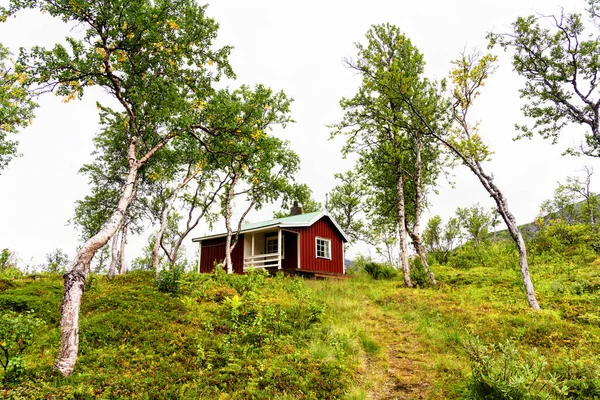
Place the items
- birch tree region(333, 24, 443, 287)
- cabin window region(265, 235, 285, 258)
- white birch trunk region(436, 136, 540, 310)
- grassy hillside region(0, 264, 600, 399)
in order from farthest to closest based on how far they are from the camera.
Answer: cabin window region(265, 235, 285, 258) → birch tree region(333, 24, 443, 287) → white birch trunk region(436, 136, 540, 310) → grassy hillside region(0, 264, 600, 399)

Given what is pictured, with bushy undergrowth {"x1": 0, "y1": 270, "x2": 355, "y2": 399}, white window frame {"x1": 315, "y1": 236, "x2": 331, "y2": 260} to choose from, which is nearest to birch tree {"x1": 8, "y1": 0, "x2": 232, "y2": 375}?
bushy undergrowth {"x1": 0, "y1": 270, "x2": 355, "y2": 399}

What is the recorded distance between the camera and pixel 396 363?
305 inches

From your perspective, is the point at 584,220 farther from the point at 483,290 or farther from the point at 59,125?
the point at 59,125

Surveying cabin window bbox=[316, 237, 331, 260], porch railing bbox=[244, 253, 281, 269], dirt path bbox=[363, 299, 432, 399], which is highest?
cabin window bbox=[316, 237, 331, 260]

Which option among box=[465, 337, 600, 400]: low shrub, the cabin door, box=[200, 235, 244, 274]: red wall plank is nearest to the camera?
box=[465, 337, 600, 400]: low shrub

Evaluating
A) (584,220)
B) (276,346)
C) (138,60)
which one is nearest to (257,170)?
(138,60)

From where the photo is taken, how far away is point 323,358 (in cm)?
731

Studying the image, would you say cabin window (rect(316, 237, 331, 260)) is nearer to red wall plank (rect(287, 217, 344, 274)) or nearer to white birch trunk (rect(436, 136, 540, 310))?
red wall plank (rect(287, 217, 344, 274))

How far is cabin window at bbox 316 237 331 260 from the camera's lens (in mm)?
24297

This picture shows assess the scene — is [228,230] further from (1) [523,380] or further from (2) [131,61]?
(1) [523,380]

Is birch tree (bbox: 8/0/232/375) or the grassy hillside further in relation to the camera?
birch tree (bbox: 8/0/232/375)

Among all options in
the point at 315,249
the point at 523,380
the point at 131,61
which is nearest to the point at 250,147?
the point at 131,61

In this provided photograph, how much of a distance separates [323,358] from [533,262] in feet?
59.1

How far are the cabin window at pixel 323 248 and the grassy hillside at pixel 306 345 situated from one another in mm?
11005
